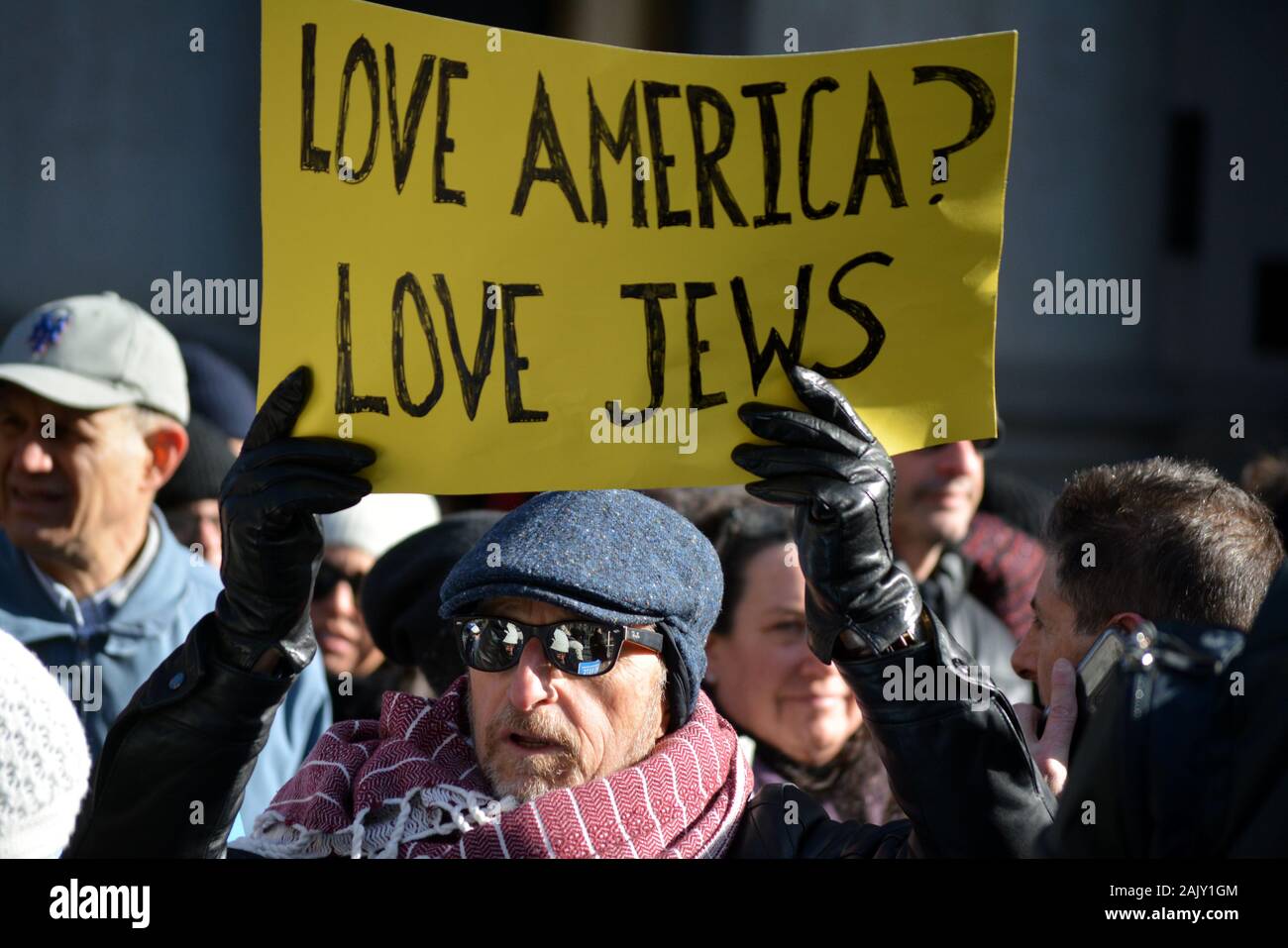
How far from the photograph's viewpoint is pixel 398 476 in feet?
8.31

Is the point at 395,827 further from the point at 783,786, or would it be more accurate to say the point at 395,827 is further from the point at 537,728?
the point at 783,786

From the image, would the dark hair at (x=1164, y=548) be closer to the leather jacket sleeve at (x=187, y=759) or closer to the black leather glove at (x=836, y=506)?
the black leather glove at (x=836, y=506)

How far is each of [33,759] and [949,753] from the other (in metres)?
1.15

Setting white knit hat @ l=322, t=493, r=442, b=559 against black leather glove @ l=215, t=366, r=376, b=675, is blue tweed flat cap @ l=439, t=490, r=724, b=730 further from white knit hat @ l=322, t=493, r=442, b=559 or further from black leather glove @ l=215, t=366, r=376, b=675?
white knit hat @ l=322, t=493, r=442, b=559

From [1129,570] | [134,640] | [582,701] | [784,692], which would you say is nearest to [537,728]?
[582,701]

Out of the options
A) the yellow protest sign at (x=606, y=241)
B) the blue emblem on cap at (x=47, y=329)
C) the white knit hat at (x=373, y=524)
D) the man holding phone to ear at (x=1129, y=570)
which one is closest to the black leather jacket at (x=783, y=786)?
the man holding phone to ear at (x=1129, y=570)

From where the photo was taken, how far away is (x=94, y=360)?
13.8ft

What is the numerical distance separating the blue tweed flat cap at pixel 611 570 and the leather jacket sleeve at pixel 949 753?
1.27 ft

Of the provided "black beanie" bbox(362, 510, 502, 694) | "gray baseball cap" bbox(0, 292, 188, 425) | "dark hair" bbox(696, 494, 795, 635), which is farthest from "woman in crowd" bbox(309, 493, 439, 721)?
"dark hair" bbox(696, 494, 795, 635)

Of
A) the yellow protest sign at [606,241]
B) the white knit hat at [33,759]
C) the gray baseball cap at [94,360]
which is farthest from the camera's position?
the gray baseball cap at [94,360]

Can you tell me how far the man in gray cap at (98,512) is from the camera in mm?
4027

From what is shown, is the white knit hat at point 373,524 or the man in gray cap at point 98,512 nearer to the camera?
the man in gray cap at point 98,512

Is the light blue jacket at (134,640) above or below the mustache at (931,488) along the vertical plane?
below
